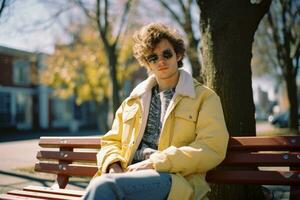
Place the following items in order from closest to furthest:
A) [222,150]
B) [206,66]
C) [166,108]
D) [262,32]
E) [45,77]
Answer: [222,150] → [166,108] → [206,66] → [262,32] → [45,77]

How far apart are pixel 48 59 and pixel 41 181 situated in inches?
911

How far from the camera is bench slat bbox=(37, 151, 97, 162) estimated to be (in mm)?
4562

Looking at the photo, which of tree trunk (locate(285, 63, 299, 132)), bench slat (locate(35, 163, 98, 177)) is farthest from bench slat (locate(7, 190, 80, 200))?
tree trunk (locate(285, 63, 299, 132))

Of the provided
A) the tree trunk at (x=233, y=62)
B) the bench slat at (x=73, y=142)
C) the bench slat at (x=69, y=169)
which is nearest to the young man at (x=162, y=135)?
the bench slat at (x=73, y=142)

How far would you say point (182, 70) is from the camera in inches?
159

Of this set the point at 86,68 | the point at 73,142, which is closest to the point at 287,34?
the point at 86,68

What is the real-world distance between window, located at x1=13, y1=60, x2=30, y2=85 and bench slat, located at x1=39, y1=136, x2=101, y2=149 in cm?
3397

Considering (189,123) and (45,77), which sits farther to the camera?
(45,77)

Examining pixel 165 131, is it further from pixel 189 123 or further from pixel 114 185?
pixel 114 185

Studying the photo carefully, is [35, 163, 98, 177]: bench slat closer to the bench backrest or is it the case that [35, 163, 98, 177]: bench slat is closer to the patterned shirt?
the patterned shirt

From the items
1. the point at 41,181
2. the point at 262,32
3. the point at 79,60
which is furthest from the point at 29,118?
the point at 41,181

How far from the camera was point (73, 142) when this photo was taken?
15.6 feet

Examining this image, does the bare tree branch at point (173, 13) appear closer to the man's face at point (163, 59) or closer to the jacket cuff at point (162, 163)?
the man's face at point (163, 59)

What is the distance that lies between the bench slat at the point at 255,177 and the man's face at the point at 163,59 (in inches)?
39.1
